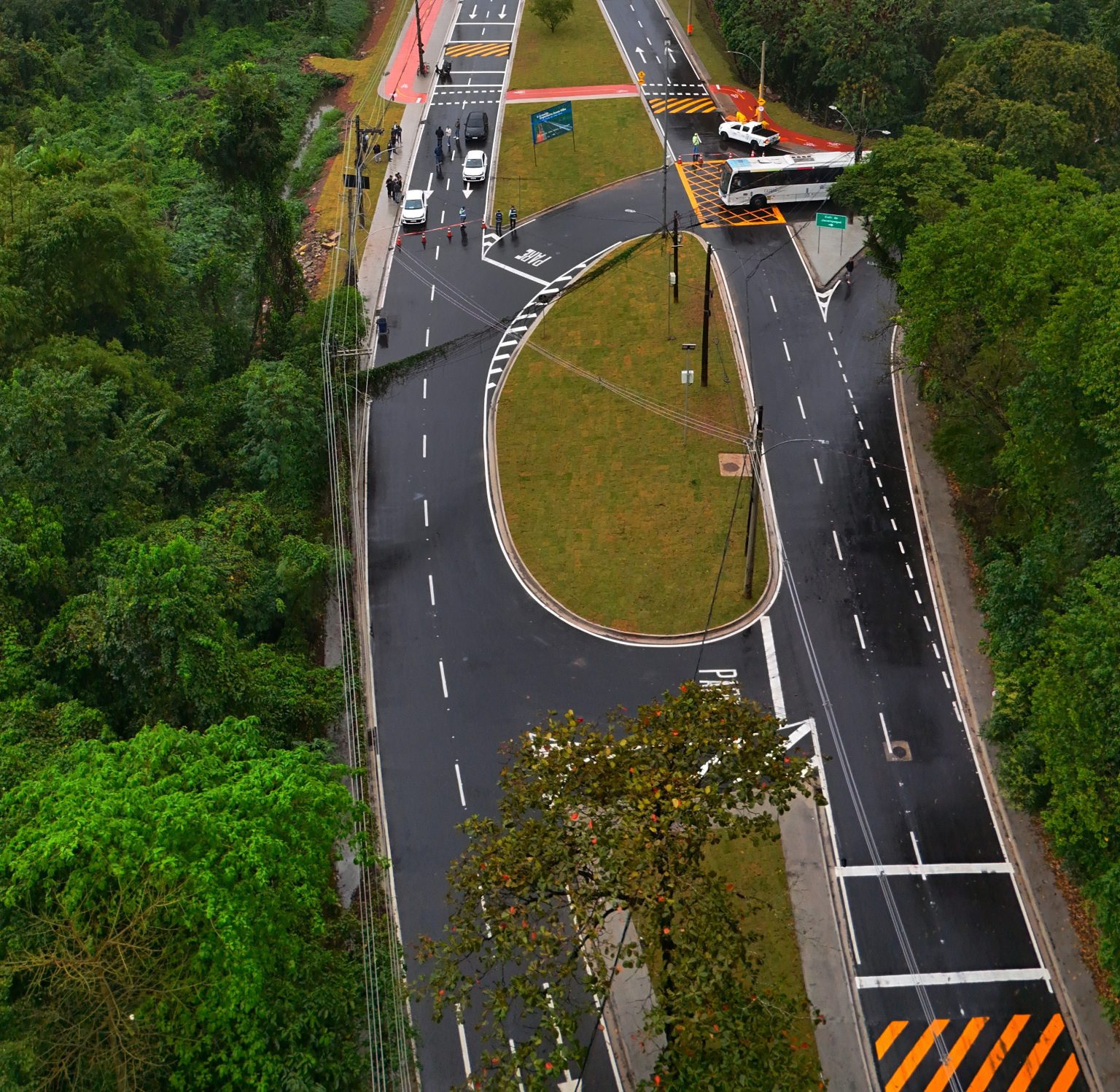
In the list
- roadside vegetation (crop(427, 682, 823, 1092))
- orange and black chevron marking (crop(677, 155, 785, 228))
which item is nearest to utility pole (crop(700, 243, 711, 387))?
orange and black chevron marking (crop(677, 155, 785, 228))

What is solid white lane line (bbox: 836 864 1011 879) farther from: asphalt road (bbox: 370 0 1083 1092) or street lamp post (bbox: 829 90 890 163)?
street lamp post (bbox: 829 90 890 163)

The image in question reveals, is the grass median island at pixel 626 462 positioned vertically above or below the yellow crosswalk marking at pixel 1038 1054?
above

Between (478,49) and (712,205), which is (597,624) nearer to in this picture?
(712,205)

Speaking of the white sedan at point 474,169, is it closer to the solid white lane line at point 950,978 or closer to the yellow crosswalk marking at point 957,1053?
the solid white lane line at point 950,978

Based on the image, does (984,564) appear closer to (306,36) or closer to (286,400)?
(286,400)

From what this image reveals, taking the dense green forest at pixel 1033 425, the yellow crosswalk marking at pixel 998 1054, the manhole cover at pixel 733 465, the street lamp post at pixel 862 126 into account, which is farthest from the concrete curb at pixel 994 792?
the street lamp post at pixel 862 126
